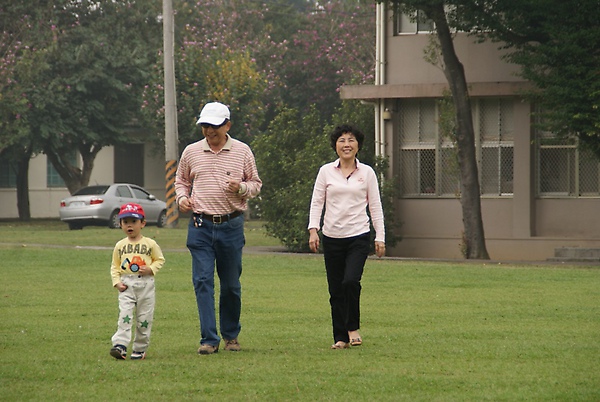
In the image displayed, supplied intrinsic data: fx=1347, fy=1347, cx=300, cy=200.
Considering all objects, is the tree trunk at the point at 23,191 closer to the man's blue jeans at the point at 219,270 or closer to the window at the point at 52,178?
the window at the point at 52,178

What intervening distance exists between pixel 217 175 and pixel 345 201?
1.16 meters

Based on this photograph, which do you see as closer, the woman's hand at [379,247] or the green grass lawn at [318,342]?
the green grass lawn at [318,342]

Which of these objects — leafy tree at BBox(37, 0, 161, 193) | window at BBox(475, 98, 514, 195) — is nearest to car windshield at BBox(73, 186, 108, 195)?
leafy tree at BBox(37, 0, 161, 193)

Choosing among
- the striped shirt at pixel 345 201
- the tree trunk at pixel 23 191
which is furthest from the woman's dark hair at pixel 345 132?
the tree trunk at pixel 23 191

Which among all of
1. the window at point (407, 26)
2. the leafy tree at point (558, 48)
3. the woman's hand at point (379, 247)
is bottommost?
the woman's hand at point (379, 247)

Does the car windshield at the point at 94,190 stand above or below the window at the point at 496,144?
below

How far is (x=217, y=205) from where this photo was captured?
10.8m

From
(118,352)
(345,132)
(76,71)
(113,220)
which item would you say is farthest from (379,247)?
(76,71)

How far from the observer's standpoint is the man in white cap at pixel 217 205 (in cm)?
1070

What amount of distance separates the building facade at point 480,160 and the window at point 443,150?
0.07 feet

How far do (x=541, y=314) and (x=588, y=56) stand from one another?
444 inches

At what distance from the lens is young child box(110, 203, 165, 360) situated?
1012cm

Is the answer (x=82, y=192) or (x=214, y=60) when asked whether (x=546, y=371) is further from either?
(x=214, y=60)

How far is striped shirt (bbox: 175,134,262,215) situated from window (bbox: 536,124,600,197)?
18.4 m
